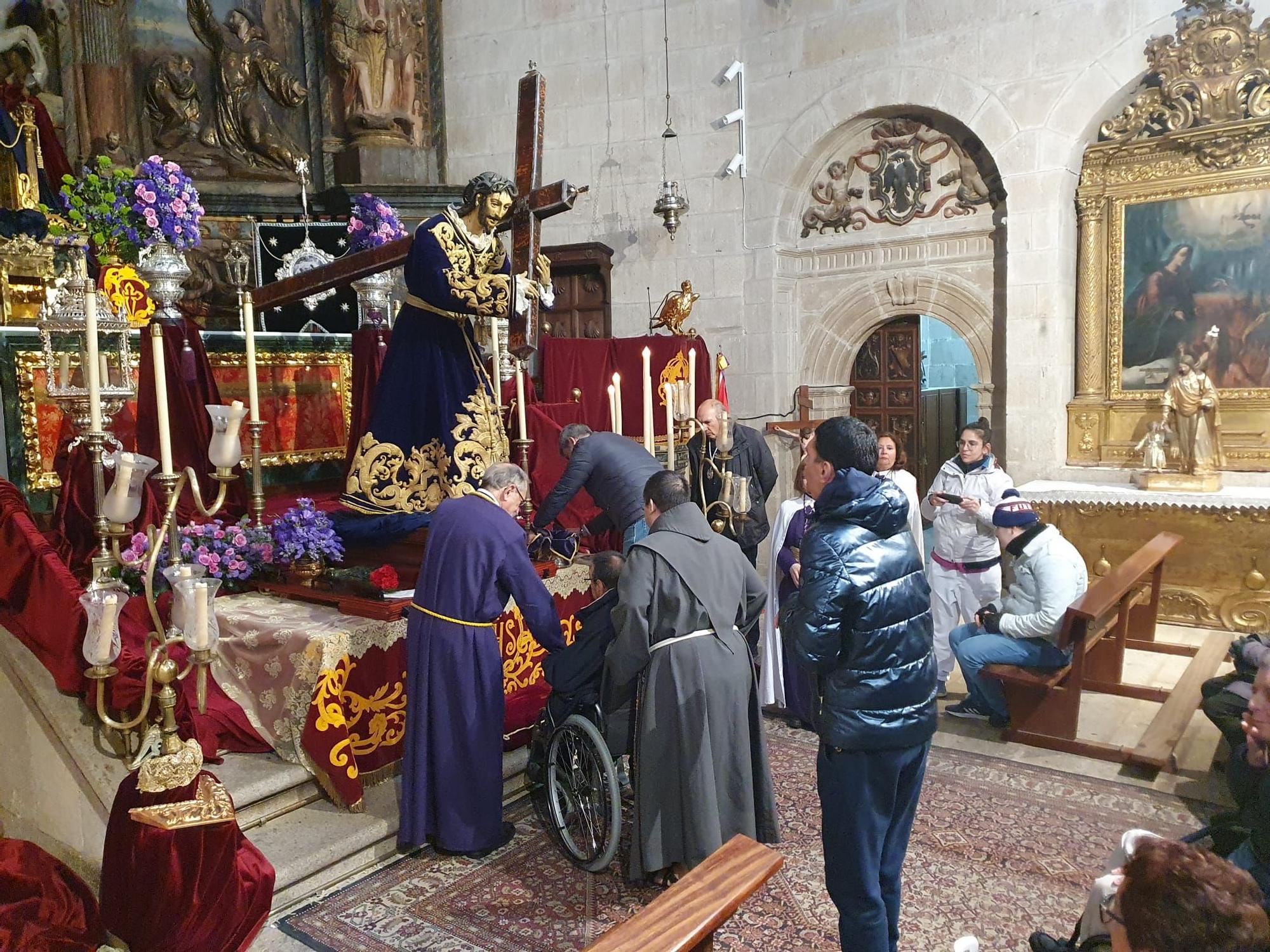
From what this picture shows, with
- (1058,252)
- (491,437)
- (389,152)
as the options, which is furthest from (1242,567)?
(389,152)

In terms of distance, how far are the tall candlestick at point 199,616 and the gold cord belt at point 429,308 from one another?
85.5 inches

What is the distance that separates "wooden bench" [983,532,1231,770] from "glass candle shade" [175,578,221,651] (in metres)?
4.35

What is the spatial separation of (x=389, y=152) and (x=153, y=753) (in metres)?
9.23

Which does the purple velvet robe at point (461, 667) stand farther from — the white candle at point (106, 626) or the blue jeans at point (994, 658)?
the blue jeans at point (994, 658)

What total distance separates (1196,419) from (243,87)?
34.6 feet

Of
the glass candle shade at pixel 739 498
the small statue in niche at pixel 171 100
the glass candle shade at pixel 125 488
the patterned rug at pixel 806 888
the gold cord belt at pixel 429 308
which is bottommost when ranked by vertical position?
the patterned rug at pixel 806 888

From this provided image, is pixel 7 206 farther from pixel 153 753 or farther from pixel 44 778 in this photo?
pixel 153 753

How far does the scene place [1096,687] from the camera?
6.25 metres

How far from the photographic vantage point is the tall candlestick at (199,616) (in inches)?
99.7

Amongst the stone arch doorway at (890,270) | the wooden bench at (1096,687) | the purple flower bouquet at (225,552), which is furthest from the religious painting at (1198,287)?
the purple flower bouquet at (225,552)

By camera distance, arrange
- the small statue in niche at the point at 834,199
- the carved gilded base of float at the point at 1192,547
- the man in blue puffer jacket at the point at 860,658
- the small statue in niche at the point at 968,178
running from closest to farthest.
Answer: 1. the man in blue puffer jacket at the point at 860,658
2. the carved gilded base of float at the point at 1192,547
3. the small statue in niche at the point at 968,178
4. the small statue in niche at the point at 834,199

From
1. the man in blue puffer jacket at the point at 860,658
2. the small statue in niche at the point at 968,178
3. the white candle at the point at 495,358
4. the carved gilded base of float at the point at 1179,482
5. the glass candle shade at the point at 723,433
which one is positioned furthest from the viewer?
the small statue in niche at the point at 968,178

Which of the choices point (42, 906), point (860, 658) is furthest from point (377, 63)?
point (860, 658)

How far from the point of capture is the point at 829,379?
422 inches
